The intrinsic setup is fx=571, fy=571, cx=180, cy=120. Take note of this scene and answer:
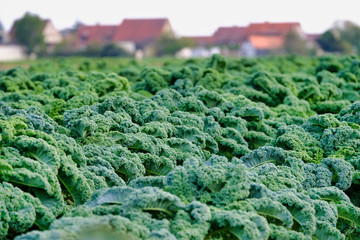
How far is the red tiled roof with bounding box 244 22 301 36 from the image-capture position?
110 meters

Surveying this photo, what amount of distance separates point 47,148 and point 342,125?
435 cm

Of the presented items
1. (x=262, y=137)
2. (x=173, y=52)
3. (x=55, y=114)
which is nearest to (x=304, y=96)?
(x=262, y=137)

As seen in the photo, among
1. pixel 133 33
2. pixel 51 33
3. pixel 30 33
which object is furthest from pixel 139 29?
pixel 30 33

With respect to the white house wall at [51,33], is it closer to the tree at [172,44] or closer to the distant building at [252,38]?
the distant building at [252,38]

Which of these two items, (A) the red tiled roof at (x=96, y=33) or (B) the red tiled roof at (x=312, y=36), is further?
(B) the red tiled roof at (x=312, y=36)

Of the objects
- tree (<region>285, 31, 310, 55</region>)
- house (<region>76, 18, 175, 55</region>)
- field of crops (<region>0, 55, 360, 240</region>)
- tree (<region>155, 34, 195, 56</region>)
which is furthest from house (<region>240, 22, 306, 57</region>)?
field of crops (<region>0, 55, 360, 240</region>)

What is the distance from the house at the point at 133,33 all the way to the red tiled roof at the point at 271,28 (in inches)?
641

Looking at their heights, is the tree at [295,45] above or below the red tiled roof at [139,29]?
below

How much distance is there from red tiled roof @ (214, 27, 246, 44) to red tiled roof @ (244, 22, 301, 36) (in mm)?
2387

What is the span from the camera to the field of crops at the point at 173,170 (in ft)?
13.9

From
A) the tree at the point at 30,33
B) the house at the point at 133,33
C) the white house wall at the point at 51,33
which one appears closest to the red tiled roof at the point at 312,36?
the house at the point at 133,33

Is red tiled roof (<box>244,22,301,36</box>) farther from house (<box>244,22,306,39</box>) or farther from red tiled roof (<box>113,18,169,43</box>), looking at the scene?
red tiled roof (<box>113,18,169,43</box>)

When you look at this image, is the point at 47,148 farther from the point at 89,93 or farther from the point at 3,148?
the point at 89,93

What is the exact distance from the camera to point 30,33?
291ft
